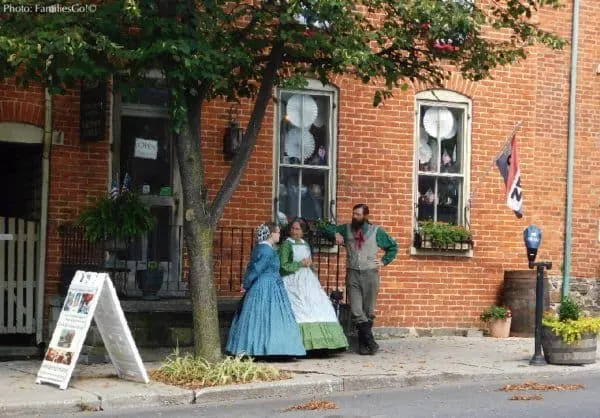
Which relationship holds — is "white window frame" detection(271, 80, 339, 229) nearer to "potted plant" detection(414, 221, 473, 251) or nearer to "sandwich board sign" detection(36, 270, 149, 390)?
"potted plant" detection(414, 221, 473, 251)

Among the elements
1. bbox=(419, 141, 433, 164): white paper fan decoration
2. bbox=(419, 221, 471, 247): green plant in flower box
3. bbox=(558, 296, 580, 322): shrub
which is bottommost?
bbox=(558, 296, 580, 322): shrub

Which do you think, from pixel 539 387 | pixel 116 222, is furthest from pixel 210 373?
pixel 539 387

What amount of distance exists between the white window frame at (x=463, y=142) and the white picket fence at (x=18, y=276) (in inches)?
199

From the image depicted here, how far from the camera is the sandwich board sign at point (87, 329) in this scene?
10516 mm

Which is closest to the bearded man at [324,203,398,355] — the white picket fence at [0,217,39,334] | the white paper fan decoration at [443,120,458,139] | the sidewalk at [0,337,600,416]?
the sidewalk at [0,337,600,416]

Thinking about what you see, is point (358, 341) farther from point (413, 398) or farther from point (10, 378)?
point (10, 378)

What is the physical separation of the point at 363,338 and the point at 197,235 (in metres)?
2.93

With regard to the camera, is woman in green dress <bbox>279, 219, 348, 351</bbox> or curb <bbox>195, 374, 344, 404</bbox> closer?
curb <bbox>195, 374, 344, 404</bbox>

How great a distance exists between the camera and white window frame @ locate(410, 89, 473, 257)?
15.5 meters

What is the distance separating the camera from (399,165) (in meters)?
15.3

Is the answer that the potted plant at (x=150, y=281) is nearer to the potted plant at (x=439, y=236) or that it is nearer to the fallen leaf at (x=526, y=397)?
the potted plant at (x=439, y=236)

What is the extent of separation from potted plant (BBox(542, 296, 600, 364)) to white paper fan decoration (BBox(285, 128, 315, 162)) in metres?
4.02

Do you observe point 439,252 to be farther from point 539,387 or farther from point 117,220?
point 117,220

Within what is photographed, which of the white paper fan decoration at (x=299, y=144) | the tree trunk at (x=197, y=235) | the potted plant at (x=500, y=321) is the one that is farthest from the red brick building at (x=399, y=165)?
the tree trunk at (x=197, y=235)
